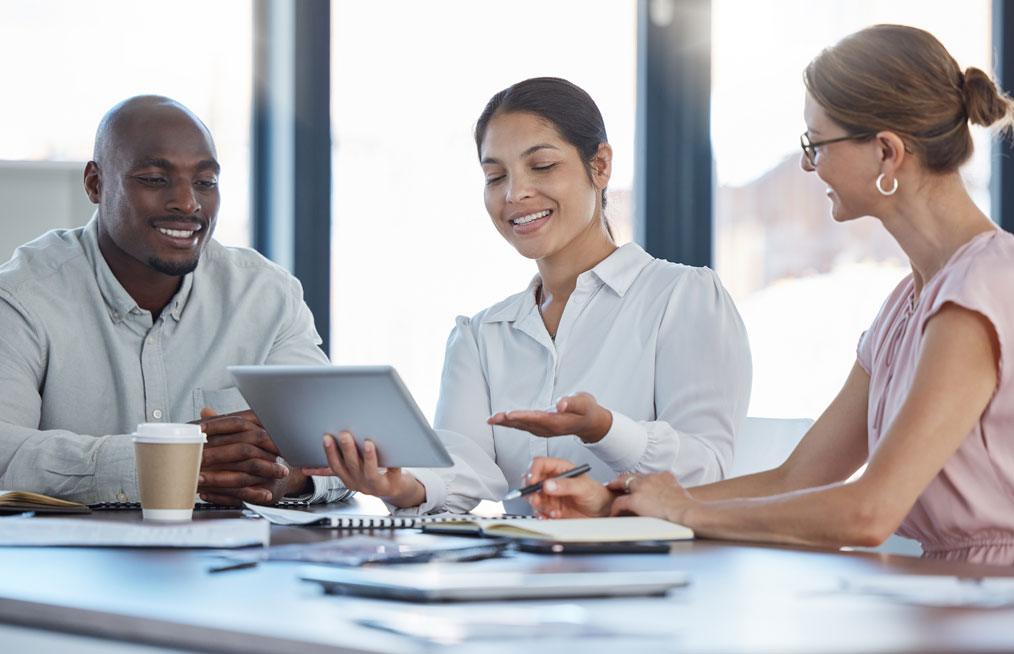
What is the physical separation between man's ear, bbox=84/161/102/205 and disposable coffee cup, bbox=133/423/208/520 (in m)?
1.07

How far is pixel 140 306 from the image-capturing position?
232 centimetres

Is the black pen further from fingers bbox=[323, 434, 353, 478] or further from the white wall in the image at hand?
the white wall

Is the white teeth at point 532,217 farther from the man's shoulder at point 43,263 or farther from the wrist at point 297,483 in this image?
the man's shoulder at point 43,263

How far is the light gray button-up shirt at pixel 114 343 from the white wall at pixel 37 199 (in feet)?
2.36

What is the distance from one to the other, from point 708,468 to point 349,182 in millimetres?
2143

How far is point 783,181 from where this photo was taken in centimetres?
377

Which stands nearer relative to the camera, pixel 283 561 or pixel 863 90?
pixel 283 561

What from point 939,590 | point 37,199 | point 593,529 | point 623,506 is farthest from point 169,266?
point 939,590

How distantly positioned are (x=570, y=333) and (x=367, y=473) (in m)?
0.65

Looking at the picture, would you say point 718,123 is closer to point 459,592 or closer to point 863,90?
point 863,90

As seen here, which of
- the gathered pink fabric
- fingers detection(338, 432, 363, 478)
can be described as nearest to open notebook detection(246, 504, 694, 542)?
fingers detection(338, 432, 363, 478)

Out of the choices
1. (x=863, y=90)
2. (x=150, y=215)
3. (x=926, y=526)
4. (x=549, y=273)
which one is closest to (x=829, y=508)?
(x=926, y=526)

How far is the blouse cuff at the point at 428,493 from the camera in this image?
1.84 meters

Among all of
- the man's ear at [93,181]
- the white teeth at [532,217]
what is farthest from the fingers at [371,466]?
the man's ear at [93,181]
